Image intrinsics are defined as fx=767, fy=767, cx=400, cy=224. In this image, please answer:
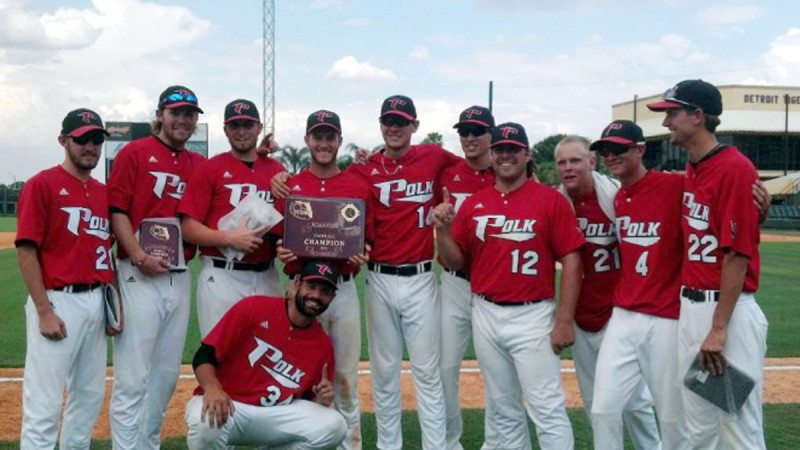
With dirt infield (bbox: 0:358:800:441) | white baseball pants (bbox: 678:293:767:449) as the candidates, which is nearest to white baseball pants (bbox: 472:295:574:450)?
white baseball pants (bbox: 678:293:767:449)

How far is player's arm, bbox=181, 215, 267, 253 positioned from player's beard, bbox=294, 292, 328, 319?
0.49m

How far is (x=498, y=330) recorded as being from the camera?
4.51m

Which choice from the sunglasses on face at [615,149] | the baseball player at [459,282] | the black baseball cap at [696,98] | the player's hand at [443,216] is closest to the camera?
the black baseball cap at [696,98]

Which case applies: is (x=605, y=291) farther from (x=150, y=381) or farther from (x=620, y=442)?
(x=150, y=381)

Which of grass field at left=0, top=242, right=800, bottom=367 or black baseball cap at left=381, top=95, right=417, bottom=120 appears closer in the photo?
black baseball cap at left=381, top=95, right=417, bottom=120

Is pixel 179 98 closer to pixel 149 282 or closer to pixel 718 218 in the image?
pixel 149 282

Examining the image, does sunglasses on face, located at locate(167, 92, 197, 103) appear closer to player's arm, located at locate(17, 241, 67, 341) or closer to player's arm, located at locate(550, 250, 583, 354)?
player's arm, located at locate(17, 241, 67, 341)

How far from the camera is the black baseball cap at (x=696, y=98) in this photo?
4.07m

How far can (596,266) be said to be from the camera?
475cm

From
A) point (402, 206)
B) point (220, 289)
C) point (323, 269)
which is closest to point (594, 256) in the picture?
point (402, 206)

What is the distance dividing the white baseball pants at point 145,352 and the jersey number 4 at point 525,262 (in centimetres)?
212

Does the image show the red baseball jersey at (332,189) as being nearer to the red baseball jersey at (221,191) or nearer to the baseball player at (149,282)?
the red baseball jersey at (221,191)

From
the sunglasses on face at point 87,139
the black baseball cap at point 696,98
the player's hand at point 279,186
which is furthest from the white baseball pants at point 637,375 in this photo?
the sunglasses on face at point 87,139

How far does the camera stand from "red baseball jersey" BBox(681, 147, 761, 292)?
382cm
